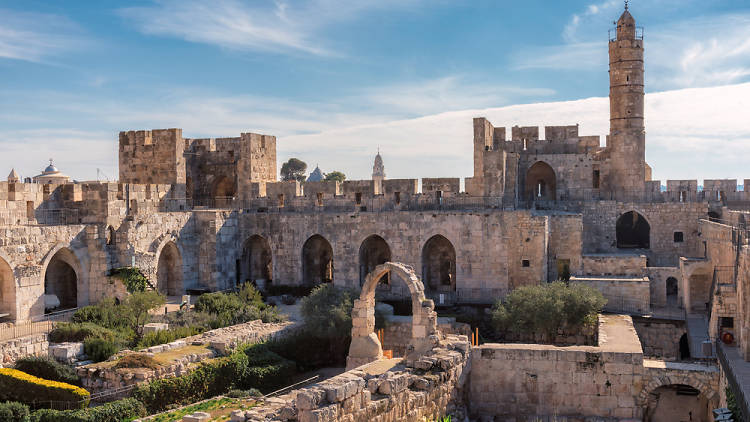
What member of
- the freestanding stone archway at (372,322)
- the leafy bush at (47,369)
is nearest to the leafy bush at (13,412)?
the leafy bush at (47,369)

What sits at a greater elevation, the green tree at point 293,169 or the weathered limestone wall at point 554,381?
the green tree at point 293,169

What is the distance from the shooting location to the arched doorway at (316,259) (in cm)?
2694

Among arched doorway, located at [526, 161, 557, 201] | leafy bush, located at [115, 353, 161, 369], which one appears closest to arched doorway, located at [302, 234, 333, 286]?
arched doorway, located at [526, 161, 557, 201]

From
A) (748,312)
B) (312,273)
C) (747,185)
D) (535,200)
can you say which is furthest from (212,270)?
(747,185)

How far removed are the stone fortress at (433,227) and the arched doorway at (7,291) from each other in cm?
4

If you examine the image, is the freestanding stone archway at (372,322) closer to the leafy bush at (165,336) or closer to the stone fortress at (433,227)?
the leafy bush at (165,336)

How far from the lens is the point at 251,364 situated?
17484mm

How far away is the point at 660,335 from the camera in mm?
20375

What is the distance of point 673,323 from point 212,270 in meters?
15.3

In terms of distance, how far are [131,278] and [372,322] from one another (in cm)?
842

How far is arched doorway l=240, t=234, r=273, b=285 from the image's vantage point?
27180 mm

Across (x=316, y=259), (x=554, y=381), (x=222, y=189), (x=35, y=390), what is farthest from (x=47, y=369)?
(x=222, y=189)

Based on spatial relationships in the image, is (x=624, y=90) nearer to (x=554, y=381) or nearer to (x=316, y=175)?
(x=554, y=381)

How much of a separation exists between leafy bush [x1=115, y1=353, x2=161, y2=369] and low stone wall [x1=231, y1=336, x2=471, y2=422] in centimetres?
454
